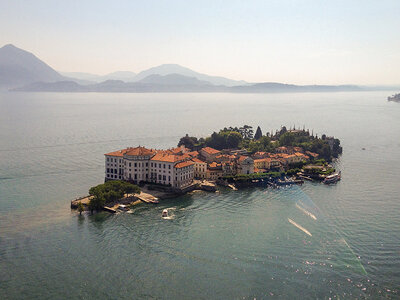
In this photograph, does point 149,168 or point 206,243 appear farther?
point 149,168

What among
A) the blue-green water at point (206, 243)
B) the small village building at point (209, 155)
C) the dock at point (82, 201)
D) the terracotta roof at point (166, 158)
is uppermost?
the terracotta roof at point (166, 158)

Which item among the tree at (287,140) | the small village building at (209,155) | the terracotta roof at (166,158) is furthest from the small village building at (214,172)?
the tree at (287,140)

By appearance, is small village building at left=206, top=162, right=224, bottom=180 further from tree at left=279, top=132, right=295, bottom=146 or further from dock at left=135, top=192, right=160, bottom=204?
tree at left=279, top=132, right=295, bottom=146

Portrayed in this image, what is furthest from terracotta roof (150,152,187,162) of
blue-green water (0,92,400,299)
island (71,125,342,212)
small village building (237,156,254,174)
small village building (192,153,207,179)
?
small village building (237,156,254,174)

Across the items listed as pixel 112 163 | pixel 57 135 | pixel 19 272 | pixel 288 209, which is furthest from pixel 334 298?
pixel 57 135

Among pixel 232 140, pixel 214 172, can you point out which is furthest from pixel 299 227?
pixel 232 140

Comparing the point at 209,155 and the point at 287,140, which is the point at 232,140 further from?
the point at 209,155

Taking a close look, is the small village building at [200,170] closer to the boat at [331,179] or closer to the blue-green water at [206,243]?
the blue-green water at [206,243]

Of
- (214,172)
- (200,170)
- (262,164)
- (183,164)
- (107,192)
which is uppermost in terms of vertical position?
(183,164)

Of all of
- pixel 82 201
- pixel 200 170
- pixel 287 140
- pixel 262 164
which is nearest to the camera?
pixel 82 201
